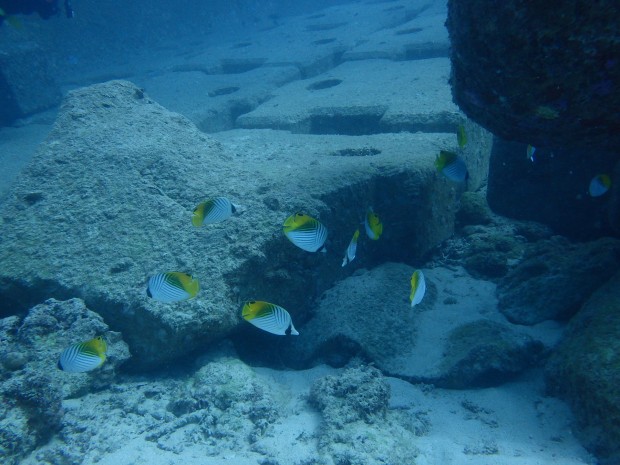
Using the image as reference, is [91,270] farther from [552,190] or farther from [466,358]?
[552,190]

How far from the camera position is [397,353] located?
3799 millimetres

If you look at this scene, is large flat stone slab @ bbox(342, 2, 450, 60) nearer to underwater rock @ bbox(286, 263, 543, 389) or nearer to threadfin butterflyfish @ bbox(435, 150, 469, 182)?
threadfin butterflyfish @ bbox(435, 150, 469, 182)

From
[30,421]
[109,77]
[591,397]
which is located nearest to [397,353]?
[591,397]

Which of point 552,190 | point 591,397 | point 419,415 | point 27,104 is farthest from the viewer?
point 27,104

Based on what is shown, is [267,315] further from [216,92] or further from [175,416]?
[216,92]

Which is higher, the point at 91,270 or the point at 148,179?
the point at 148,179

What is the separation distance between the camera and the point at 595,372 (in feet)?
8.92

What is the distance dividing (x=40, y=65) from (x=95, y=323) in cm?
1380

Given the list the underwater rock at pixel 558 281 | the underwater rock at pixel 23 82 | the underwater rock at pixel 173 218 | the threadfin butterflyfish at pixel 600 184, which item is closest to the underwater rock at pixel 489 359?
the underwater rock at pixel 558 281

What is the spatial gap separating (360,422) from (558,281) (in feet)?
8.06

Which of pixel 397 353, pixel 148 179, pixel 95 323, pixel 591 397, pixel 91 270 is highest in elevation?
pixel 148 179

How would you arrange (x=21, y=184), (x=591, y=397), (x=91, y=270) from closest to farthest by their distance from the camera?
(x=591, y=397) → (x=91, y=270) → (x=21, y=184)

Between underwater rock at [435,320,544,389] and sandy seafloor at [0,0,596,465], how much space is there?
0.08 m

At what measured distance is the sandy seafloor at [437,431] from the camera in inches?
109
